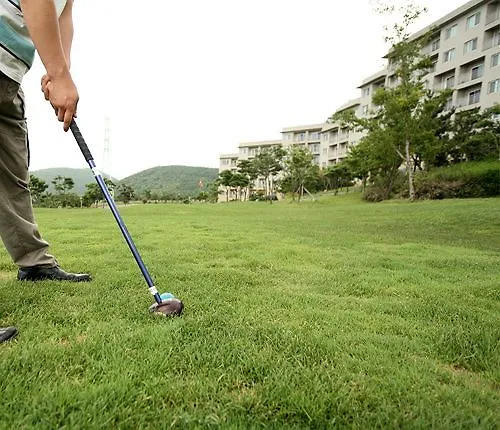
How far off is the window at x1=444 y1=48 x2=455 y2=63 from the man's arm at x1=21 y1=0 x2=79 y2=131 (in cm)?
4009

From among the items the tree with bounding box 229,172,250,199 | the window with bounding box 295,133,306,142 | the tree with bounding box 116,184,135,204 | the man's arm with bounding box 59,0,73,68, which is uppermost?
the window with bounding box 295,133,306,142

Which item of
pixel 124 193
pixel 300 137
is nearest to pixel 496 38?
→ pixel 300 137

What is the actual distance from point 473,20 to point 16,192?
39.6 m

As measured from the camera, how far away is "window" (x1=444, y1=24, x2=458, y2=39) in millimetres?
33625

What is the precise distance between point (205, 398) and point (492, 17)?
128 ft

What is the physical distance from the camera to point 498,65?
29.7 m

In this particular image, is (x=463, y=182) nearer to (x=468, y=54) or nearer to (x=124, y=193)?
(x=468, y=54)

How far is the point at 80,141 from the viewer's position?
219 centimetres

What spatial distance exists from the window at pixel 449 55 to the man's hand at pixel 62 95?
40.1 meters

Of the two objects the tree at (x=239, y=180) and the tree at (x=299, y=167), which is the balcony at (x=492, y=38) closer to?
the tree at (x=299, y=167)

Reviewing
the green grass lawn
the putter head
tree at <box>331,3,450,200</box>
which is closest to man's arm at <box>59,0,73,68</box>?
the green grass lawn

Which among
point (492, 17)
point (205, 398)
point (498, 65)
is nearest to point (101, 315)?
point (205, 398)

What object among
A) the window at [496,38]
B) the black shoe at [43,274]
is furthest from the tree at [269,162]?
the black shoe at [43,274]

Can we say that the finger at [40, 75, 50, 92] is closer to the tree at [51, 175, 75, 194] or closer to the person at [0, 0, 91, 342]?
the person at [0, 0, 91, 342]
